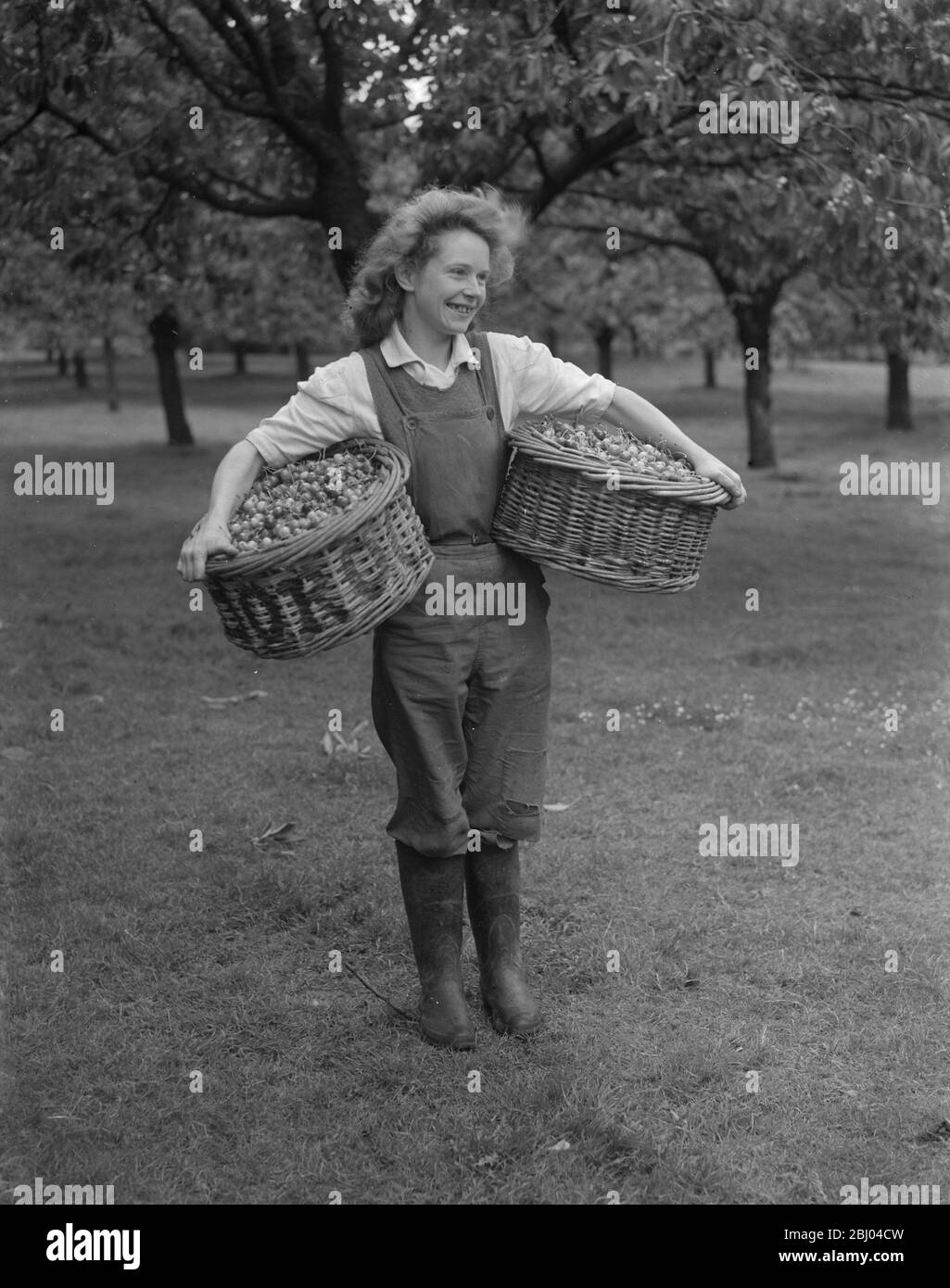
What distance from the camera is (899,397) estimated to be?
1062 inches

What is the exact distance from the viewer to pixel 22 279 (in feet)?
52.3

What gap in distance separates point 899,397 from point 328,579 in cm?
2507

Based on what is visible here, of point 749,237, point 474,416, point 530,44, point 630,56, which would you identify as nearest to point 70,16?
point 530,44

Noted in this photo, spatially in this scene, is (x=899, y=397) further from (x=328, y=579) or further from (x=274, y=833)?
(x=328, y=579)

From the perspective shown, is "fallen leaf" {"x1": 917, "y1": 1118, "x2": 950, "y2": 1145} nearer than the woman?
Yes

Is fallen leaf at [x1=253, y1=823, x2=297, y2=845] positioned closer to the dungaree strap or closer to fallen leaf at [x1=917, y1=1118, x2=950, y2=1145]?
the dungaree strap

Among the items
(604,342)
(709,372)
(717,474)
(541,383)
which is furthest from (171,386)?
(717,474)

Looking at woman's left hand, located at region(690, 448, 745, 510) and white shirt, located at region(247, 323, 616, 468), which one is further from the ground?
white shirt, located at region(247, 323, 616, 468)

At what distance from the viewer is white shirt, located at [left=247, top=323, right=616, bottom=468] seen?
155 inches

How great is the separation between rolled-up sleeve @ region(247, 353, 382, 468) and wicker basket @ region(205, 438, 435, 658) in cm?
22

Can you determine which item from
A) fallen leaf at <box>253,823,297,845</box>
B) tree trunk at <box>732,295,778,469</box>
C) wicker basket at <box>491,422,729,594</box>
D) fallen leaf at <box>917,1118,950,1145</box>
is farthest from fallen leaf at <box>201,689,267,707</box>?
tree trunk at <box>732,295,778,469</box>
